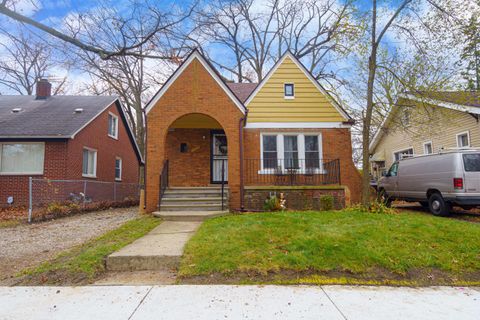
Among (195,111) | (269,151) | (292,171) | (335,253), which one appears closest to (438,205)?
(292,171)

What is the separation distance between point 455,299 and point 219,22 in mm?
24361

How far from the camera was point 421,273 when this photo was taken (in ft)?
13.6

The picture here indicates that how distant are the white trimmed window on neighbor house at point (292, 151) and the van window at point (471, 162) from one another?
4.47m

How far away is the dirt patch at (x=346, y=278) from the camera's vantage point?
3891mm

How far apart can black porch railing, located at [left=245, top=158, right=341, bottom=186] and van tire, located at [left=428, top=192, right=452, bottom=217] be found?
302 cm

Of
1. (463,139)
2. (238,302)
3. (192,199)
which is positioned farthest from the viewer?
(463,139)

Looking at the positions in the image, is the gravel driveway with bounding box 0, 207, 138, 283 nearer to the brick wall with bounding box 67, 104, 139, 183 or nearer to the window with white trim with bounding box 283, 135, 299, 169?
the brick wall with bounding box 67, 104, 139, 183

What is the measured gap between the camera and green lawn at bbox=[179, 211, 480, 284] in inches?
161

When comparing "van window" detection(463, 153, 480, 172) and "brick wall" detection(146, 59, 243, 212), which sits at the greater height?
"brick wall" detection(146, 59, 243, 212)

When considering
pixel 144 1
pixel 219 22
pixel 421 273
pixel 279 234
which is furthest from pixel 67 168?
pixel 219 22

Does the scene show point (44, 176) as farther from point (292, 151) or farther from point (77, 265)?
point (292, 151)

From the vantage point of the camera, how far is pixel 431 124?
42.2 ft

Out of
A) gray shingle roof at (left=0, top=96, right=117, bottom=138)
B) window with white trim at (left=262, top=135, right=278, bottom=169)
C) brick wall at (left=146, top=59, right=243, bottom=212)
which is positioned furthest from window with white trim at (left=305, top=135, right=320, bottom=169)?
gray shingle roof at (left=0, top=96, right=117, bottom=138)

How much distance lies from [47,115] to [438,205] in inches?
693
